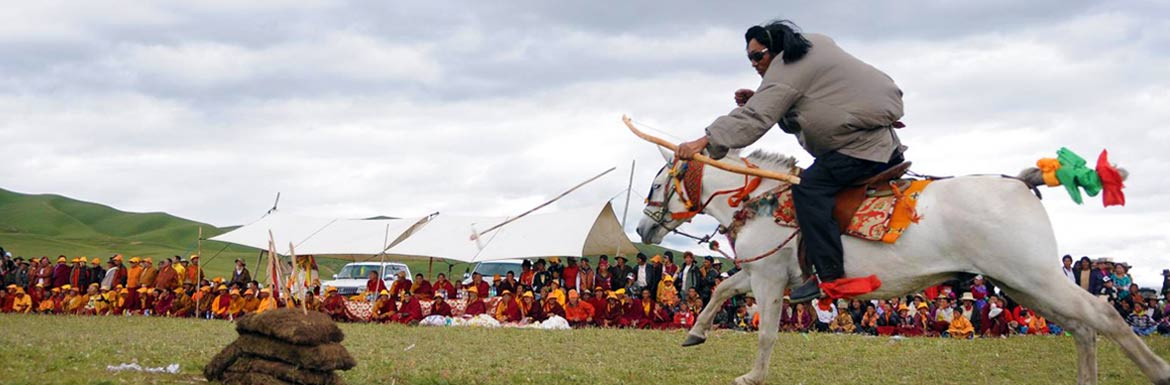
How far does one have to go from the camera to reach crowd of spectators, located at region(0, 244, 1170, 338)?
2023cm

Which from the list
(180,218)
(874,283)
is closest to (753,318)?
(874,283)

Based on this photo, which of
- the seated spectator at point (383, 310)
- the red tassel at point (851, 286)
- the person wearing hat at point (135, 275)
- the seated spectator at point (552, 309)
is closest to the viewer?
the red tassel at point (851, 286)

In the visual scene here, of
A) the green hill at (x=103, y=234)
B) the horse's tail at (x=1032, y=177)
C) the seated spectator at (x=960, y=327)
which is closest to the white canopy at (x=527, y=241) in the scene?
the seated spectator at (x=960, y=327)

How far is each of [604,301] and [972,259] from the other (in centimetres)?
1688

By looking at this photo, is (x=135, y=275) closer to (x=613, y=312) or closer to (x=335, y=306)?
(x=335, y=306)

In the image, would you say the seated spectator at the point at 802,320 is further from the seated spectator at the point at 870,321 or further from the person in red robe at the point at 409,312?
the person in red robe at the point at 409,312

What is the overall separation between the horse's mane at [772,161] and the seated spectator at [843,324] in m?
13.6

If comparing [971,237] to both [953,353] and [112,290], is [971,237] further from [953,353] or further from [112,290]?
[112,290]

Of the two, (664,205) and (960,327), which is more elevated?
(664,205)

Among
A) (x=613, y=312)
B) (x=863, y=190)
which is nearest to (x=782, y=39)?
(x=863, y=190)

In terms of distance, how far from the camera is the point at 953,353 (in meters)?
13.0

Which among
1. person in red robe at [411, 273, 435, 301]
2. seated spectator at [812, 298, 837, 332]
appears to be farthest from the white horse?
person in red robe at [411, 273, 435, 301]

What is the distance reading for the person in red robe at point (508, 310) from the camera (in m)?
23.6

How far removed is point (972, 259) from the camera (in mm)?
6676
